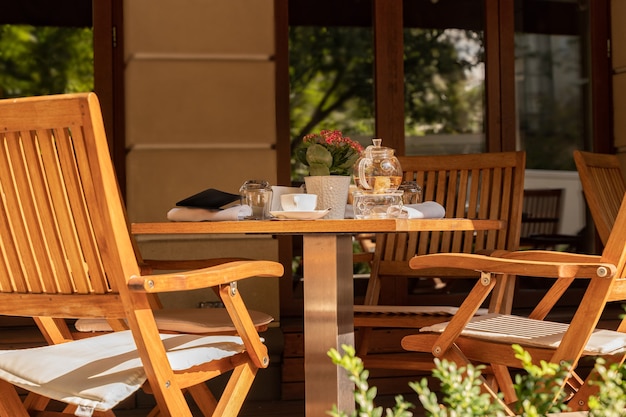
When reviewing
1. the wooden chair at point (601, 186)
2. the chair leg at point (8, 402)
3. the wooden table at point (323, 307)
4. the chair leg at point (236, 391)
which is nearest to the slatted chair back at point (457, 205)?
the wooden chair at point (601, 186)

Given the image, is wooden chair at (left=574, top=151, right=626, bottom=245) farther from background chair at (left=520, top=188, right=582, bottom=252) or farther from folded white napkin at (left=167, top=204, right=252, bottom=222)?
background chair at (left=520, top=188, right=582, bottom=252)

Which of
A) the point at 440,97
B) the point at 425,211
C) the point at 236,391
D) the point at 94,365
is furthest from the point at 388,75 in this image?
the point at 440,97

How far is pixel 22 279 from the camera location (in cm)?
197

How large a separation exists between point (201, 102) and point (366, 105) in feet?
23.3

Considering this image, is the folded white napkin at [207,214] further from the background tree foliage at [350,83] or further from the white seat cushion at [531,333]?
the background tree foliage at [350,83]

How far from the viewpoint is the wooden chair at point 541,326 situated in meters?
2.09

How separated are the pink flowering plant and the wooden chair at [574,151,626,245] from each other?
1205 mm

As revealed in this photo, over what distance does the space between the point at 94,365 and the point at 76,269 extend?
0.82 feet

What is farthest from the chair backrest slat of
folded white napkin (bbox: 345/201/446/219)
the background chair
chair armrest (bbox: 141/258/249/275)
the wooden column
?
the background chair

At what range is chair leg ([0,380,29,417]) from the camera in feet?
6.64

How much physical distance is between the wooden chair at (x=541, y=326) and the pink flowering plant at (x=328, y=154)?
43 cm

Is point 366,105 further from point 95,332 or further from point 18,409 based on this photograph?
point 18,409

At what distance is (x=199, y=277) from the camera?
1.91m

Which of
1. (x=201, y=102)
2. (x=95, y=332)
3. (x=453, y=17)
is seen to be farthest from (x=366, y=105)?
(x=95, y=332)
